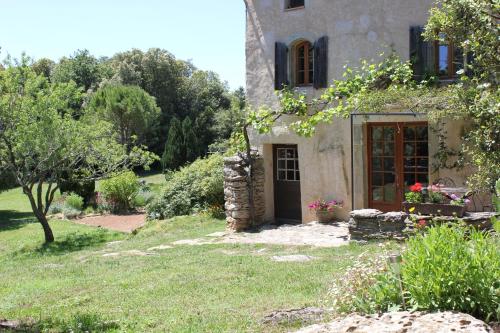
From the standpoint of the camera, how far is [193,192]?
59.5ft

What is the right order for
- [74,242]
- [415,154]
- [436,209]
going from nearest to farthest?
1. [436,209]
2. [415,154]
3. [74,242]

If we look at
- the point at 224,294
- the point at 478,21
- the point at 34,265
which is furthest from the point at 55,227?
the point at 478,21

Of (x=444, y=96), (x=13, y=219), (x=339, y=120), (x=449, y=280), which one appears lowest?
(x=13, y=219)

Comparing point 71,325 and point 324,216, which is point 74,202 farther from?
point 71,325

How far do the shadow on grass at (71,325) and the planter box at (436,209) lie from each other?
668cm

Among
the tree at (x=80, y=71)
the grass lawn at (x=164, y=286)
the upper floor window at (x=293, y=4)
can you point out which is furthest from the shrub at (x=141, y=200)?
the tree at (x=80, y=71)

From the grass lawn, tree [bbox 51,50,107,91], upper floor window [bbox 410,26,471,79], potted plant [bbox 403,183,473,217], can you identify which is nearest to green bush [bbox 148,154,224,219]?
the grass lawn

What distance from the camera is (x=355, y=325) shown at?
4.21 meters

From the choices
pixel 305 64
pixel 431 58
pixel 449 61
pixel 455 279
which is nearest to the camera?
pixel 455 279

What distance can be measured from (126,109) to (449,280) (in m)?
32.9

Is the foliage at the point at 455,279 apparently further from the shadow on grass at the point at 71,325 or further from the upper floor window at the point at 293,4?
the upper floor window at the point at 293,4

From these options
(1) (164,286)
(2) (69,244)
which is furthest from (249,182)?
(1) (164,286)

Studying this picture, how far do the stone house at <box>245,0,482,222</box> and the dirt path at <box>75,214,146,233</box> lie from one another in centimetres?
582

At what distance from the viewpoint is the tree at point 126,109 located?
35438 millimetres
